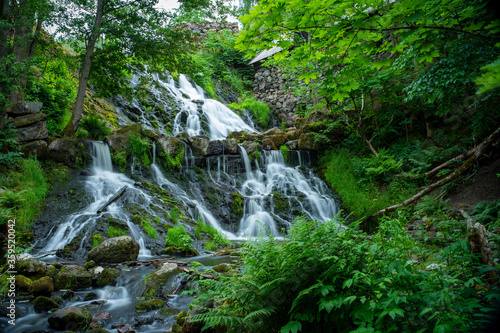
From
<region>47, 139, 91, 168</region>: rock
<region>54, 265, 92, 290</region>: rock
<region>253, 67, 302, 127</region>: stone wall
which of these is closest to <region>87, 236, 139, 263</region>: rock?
<region>54, 265, 92, 290</region>: rock

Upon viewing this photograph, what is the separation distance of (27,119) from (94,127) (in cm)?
242

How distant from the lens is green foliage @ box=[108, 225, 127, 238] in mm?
7045

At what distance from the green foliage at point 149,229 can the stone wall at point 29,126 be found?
474cm

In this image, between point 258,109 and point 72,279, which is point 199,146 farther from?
point 258,109

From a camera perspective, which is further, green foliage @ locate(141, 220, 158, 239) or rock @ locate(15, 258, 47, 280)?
green foliage @ locate(141, 220, 158, 239)

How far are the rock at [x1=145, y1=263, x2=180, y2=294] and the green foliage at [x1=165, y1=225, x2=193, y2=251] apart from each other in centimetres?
208

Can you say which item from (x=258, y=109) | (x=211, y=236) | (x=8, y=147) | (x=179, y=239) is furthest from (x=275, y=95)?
(x=8, y=147)

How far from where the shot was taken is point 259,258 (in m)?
2.54

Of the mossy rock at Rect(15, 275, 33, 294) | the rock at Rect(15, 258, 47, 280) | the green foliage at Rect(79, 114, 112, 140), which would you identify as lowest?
the mossy rock at Rect(15, 275, 33, 294)

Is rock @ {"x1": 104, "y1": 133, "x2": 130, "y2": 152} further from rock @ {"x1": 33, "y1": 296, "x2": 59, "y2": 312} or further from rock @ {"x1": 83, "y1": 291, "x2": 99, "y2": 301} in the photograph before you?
rock @ {"x1": 33, "y1": 296, "x2": 59, "y2": 312}

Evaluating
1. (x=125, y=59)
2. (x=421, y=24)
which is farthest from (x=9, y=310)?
(x=125, y=59)

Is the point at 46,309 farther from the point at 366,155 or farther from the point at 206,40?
the point at 206,40

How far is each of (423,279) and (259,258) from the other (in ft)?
4.42

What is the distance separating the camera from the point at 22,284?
439 cm
